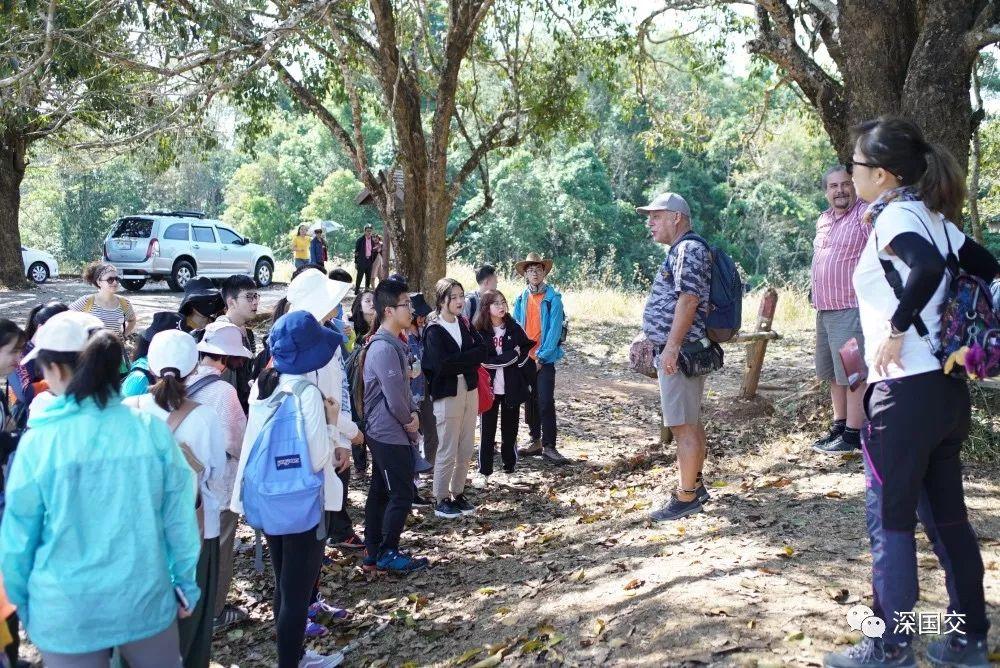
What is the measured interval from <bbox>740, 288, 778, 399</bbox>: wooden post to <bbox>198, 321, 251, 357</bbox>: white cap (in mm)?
6293

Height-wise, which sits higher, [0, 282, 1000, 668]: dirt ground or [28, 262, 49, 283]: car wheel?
[28, 262, 49, 283]: car wheel

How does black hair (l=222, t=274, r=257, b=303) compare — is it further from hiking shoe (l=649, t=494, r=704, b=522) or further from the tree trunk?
the tree trunk

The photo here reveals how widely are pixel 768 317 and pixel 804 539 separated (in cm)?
515

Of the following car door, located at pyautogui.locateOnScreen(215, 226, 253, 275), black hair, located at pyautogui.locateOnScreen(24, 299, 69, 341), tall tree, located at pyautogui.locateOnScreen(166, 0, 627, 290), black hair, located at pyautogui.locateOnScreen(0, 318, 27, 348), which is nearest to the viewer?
black hair, located at pyautogui.locateOnScreen(0, 318, 27, 348)

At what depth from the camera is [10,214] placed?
2073cm

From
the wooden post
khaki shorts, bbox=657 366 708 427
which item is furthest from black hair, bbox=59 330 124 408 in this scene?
the wooden post

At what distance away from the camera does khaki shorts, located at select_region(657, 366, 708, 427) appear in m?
5.41

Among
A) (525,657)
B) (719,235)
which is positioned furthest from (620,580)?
(719,235)

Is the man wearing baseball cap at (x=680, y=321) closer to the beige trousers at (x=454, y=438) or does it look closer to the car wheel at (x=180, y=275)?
the beige trousers at (x=454, y=438)

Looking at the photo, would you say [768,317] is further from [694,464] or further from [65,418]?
[65,418]

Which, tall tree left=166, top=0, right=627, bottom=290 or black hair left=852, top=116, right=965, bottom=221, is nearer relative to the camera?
black hair left=852, top=116, right=965, bottom=221

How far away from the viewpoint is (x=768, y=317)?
384 inches

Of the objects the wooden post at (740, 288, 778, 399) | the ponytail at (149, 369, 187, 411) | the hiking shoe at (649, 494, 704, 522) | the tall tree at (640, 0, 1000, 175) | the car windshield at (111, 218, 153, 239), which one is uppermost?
the tall tree at (640, 0, 1000, 175)

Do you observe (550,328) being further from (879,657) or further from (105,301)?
(879,657)
